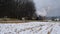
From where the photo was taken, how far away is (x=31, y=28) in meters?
0.97

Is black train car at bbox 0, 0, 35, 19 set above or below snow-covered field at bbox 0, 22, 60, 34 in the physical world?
above

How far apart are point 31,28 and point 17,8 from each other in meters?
0.26

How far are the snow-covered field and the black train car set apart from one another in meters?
0.11

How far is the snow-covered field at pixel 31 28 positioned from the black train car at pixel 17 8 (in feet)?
0.35

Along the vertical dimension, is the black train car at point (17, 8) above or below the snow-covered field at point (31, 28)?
above

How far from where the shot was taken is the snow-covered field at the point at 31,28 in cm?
92

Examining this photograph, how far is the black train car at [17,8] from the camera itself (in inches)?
42.8

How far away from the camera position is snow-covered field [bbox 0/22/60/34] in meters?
0.92

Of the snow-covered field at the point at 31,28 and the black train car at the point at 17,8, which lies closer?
the snow-covered field at the point at 31,28

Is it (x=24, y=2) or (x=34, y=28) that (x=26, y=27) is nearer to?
(x=34, y=28)

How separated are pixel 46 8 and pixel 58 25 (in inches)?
7.8

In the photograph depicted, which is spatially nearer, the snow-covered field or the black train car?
the snow-covered field

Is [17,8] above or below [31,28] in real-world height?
above

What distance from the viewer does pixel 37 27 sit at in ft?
3.26
